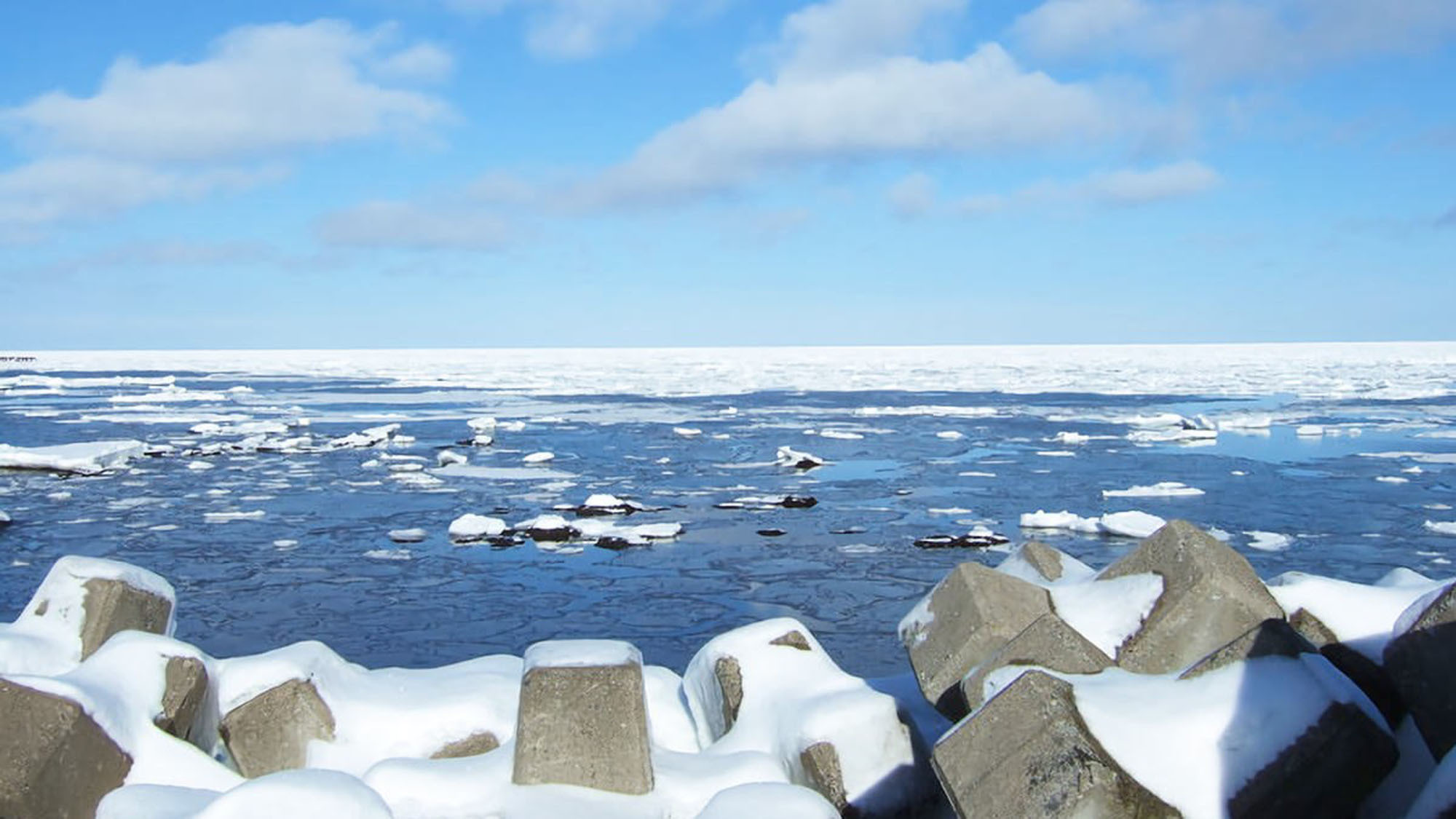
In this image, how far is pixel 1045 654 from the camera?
411cm

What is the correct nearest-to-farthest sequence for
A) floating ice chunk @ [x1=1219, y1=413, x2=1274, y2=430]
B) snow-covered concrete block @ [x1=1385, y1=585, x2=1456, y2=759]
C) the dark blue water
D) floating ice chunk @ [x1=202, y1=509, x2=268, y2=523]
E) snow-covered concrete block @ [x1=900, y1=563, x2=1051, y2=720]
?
snow-covered concrete block @ [x1=1385, y1=585, x2=1456, y2=759]
snow-covered concrete block @ [x1=900, y1=563, x2=1051, y2=720]
the dark blue water
floating ice chunk @ [x1=202, y1=509, x2=268, y2=523]
floating ice chunk @ [x1=1219, y1=413, x2=1274, y2=430]

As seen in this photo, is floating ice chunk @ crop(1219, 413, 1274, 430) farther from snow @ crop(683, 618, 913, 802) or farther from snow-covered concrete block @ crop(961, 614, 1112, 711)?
snow-covered concrete block @ crop(961, 614, 1112, 711)

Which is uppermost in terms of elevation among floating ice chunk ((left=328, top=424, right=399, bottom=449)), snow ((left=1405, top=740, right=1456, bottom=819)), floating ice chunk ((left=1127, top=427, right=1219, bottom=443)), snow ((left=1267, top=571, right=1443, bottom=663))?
snow ((left=1267, top=571, right=1443, bottom=663))

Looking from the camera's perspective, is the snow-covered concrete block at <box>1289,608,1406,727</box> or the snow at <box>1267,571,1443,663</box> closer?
the snow-covered concrete block at <box>1289,608,1406,727</box>

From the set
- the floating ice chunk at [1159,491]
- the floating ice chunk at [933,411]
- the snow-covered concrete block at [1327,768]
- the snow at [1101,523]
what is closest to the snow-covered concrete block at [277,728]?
the snow-covered concrete block at [1327,768]

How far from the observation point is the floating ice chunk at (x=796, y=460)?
1655 cm

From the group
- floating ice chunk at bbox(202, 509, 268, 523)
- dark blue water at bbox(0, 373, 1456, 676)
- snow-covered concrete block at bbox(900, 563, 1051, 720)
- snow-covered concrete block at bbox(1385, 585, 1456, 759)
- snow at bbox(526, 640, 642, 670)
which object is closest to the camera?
snow-covered concrete block at bbox(1385, 585, 1456, 759)

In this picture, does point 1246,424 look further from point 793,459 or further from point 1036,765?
point 1036,765

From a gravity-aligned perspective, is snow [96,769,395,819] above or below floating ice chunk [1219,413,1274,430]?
above

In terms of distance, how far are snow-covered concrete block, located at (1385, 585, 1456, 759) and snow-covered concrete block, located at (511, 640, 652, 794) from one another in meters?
2.39

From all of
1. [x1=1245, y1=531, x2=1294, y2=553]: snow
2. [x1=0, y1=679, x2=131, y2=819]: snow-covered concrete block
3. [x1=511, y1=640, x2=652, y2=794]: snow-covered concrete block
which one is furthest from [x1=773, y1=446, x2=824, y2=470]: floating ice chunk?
[x1=0, y1=679, x2=131, y2=819]: snow-covered concrete block

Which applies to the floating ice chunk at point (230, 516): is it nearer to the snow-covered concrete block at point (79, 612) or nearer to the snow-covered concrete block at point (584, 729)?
the snow-covered concrete block at point (79, 612)

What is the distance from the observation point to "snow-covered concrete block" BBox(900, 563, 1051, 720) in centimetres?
→ 457

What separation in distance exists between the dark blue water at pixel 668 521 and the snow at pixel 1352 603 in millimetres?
2439
